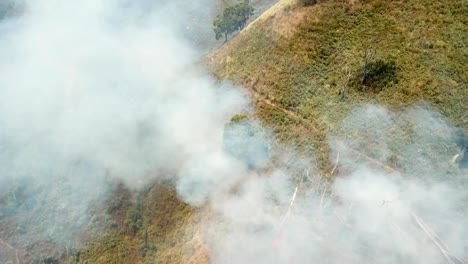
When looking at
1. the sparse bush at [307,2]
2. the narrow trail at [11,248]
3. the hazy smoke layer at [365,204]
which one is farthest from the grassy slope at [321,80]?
the narrow trail at [11,248]

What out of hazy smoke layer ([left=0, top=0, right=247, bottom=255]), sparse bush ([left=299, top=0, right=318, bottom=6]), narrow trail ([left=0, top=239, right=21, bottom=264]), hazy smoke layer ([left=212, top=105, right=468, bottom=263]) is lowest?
hazy smoke layer ([left=212, top=105, right=468, bottom=263])

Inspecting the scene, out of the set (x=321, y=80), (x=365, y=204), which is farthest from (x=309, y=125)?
(x=365, y=204)

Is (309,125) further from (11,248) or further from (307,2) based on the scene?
(11,248)

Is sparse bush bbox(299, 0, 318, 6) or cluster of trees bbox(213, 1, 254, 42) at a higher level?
sparse bush bbox(299, 0, 318, 6)

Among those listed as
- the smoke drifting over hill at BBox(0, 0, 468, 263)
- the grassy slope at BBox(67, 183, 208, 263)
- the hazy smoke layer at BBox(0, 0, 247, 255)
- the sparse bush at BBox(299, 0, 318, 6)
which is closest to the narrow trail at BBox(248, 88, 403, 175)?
the smoke drifting over hill at BBox(0, 0, 468, 263)

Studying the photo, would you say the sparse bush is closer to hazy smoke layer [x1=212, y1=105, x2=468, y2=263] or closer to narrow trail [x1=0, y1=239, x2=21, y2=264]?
hazy smoke layer [x1=212, y1=105, x2=468, y2=263]

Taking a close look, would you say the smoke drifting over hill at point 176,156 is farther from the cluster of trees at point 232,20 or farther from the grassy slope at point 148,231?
the cluster of trees at point 232,20

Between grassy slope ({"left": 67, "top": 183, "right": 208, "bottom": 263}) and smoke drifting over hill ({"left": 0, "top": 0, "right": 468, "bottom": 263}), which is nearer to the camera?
smoke drifting over hill ({"left": 0, "top": 0, "right": 468, "bottom": 263})
